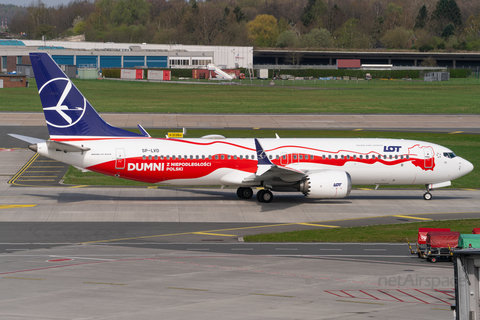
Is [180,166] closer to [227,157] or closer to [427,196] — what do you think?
[227,157]

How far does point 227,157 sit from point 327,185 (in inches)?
298

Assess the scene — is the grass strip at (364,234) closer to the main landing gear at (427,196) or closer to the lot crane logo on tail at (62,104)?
the main landing gear at (427,196)

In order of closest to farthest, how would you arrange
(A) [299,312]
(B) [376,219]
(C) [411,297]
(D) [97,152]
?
(A) [299,312]
(C) [411,297]
(B) [376,219]
(D) [97,152]

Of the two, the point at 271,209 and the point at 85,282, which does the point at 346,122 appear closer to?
the point at 271,209

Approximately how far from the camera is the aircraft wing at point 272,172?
39438mm

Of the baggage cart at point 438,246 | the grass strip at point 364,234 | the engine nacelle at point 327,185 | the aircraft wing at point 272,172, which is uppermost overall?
the aircraft wing at point 272,172

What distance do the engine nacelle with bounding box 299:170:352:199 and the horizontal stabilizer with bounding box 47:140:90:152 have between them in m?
15.9

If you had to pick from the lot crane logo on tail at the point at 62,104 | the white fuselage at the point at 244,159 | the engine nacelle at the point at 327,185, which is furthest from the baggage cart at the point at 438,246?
the lot crane logo on tail at the point at 62,104

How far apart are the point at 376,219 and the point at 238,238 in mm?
10466

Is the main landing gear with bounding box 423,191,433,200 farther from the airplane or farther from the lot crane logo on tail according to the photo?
the lot crane logo on tail

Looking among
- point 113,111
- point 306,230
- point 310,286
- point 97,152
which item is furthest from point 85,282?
point 113,111

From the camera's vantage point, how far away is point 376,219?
125 ft

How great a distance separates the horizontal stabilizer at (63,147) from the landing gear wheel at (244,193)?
11855mm

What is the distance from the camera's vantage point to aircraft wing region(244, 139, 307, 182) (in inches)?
1553
